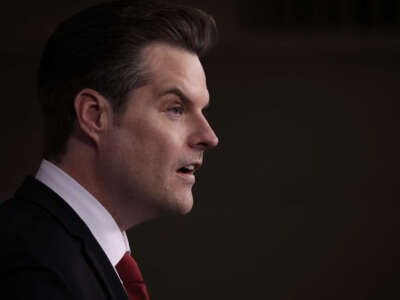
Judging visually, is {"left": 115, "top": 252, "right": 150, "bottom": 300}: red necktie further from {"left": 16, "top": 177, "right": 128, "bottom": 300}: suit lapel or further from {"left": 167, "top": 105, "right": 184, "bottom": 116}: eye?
{"left": 167, "top": 105, "right": 184, "bottom": 116}: eye

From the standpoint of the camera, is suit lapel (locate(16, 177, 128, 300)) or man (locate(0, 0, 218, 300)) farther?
man (locate(0, 0, 218, 300))

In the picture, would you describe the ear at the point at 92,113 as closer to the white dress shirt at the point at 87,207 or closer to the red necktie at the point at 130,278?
the white dress shirt at the point at 87,207

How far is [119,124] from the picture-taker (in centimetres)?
105

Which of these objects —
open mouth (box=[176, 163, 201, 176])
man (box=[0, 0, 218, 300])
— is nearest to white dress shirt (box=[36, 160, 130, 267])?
Result: man (box=[0, 0, 218, 300])

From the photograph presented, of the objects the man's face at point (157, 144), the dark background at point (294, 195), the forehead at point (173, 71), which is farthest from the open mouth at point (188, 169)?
the dark background at point (294, 195)

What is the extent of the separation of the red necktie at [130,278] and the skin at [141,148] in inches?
2.1

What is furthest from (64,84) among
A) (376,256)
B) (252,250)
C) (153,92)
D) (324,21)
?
(376,256)

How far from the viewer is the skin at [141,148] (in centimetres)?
103

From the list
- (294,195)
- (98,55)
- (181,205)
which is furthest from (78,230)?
(294,195)

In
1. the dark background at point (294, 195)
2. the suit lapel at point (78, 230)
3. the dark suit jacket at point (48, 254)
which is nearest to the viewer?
the dark suit jacket at point (48, 254)

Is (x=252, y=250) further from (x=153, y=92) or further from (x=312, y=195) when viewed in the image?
(x=153, y=92)

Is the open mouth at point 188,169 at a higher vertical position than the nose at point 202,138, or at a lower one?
lower

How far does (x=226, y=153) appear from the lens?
3084mm

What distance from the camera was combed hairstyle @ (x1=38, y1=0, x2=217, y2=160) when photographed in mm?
1053
